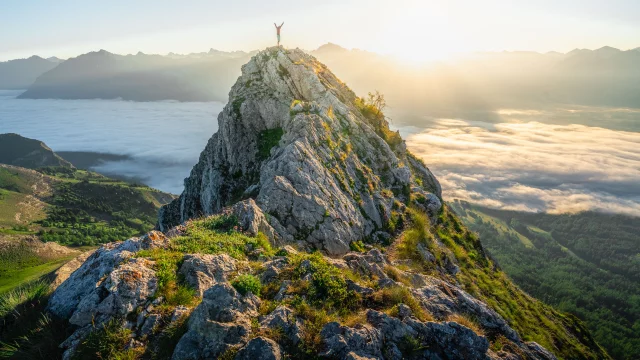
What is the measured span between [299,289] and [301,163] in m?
16.6

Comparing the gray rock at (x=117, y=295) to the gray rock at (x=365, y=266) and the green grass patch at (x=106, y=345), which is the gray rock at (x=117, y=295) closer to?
the green grass patch at (x=106, y=345)

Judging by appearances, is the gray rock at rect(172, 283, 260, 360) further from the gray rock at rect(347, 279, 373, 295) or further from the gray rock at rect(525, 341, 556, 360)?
the gray rock at rect(525, 341, 556, 360)

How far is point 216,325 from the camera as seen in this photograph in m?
10.4

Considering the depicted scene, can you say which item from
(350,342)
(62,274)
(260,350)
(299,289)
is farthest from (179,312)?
(62,274)

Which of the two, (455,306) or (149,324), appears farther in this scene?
(455,306)

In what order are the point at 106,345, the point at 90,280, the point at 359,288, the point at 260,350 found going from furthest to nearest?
the point at 359,288
the point at 90,280
the point at 106,345
the point at 260,350

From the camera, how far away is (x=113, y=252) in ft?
45.6

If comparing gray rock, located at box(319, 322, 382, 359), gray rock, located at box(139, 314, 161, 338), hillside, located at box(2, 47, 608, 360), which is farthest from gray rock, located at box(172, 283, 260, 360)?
gray rock, located at box(319, 322, 382, 359)

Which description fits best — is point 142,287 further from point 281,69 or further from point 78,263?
point 281,69

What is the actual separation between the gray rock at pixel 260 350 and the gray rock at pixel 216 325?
0.49m

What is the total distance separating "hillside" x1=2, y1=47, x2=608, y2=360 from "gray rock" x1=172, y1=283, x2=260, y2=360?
4 centimetres

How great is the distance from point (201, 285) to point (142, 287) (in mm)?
2159

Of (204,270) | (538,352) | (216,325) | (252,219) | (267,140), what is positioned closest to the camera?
(216,325)

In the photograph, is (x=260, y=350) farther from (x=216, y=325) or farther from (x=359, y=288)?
(x=359, y=288)
